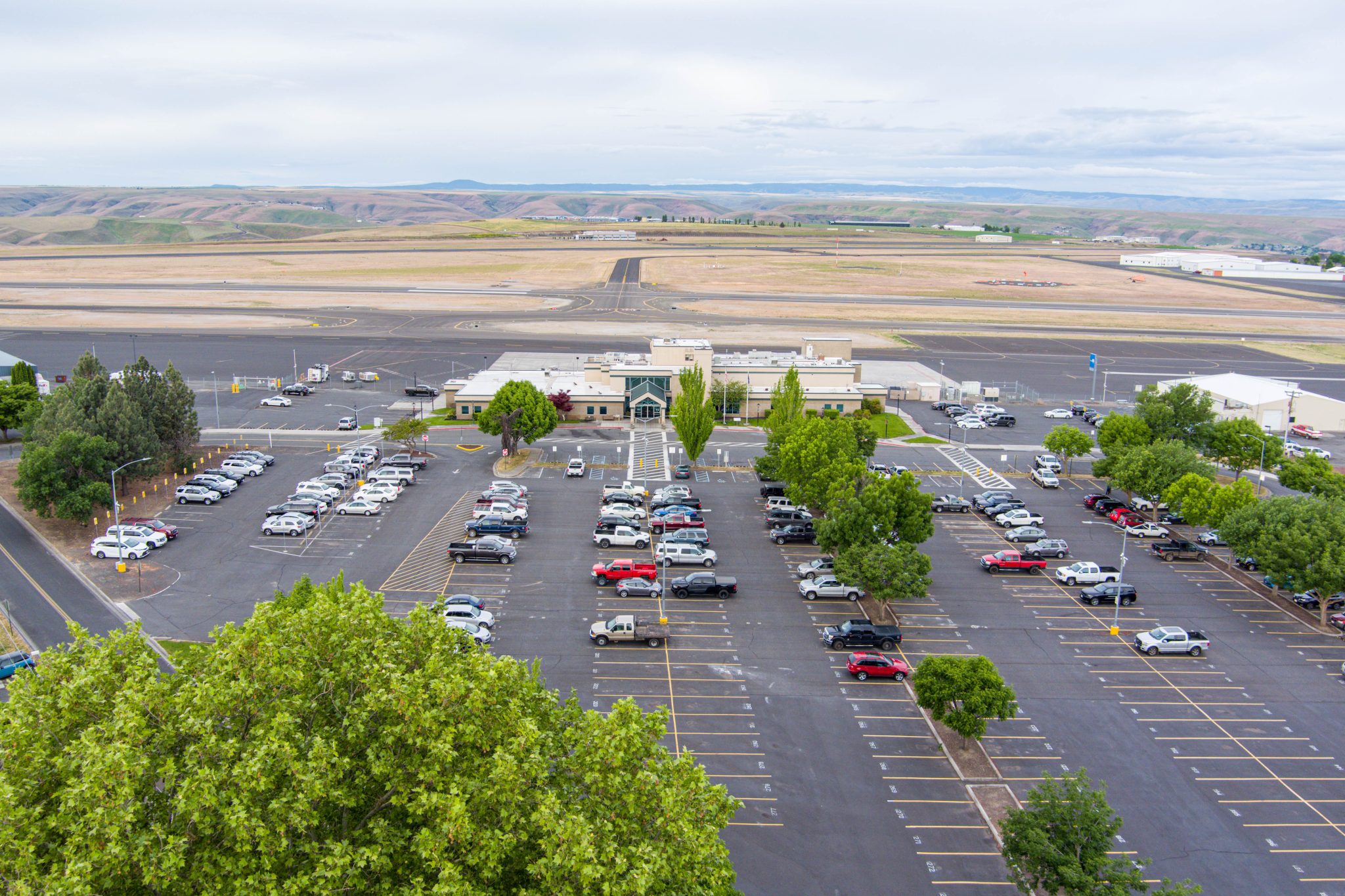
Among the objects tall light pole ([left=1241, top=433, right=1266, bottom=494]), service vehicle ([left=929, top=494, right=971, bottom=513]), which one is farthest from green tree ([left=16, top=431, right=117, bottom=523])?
tall light pole ([left=1241, top=433, right=1266, bottom=494])

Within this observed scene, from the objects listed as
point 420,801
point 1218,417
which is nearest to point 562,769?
point 420,801

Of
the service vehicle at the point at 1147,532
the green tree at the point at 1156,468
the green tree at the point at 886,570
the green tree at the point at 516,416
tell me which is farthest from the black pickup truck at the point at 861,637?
the green tree at the point at 516,416

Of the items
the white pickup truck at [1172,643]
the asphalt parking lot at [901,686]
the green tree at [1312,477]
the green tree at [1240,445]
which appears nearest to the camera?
the asphalt parking lot at [901,686]

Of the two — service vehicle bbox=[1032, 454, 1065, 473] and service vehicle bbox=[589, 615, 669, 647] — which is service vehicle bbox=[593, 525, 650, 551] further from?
service vehicle bbox=[1032, 454, 1065, 473]

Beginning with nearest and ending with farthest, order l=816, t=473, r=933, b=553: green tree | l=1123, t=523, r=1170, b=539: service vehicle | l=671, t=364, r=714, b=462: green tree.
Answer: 1. l=816, t=473, r=933, b=553: green tree
2. l=1123, t=523, r=1170, b=539: service vehicle
3. l=671, t=364, r=714, b=462: green tree

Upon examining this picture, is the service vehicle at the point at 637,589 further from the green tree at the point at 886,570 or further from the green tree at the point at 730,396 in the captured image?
the green tree at the point at 730,396

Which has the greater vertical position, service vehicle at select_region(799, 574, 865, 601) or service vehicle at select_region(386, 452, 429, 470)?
service vehicle at select_region(386, 452, 429, 470)

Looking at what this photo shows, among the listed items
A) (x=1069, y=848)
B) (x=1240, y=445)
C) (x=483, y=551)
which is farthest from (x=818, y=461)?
(x=1240, y=445)
